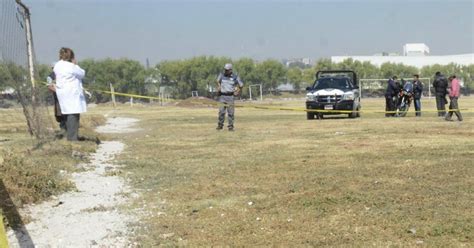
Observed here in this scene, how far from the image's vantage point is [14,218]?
546cm

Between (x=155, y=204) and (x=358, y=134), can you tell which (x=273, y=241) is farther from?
(x=358, y=134)

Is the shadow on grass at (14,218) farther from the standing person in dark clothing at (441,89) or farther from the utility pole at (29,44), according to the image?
the standing person in dark clothing at (441,89)

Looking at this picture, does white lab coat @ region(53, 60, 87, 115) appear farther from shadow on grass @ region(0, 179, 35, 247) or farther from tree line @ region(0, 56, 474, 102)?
tree line @ region(0, 56, 474, 102)

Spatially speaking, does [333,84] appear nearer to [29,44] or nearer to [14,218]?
[29,44]

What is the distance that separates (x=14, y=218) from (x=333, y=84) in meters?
17.5

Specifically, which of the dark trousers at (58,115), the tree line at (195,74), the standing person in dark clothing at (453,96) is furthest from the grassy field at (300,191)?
the tree line at (195,74)

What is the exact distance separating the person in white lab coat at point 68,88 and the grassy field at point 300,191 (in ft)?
2.11

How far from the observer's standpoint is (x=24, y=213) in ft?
18.8

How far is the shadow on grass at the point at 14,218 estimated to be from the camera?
4922mm

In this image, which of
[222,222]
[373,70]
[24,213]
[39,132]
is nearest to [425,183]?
[222,222]

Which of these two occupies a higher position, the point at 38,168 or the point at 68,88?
the point at 68,88

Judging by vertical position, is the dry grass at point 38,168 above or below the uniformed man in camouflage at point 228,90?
below

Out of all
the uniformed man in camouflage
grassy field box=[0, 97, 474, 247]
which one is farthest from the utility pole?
the uniformed man in camouflage

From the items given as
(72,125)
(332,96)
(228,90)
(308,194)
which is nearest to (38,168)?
(308,194)
